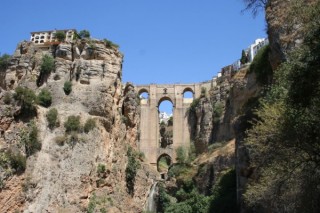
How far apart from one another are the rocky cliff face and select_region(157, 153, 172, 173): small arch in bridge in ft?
59.8

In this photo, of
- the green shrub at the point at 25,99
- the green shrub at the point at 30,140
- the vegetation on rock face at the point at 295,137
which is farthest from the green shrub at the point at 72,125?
the vegetation on rock face at the point at 295,137

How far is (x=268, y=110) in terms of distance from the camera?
16641 mm

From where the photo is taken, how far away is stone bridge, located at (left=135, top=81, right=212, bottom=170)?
5622cm

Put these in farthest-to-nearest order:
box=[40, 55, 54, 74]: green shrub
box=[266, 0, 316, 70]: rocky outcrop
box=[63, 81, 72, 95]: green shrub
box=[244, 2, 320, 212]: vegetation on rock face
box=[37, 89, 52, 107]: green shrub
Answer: box=[40, 55, 54, 74]: green shrub, box=[63, 81, 72, 95]: green shrub, box=[37, 89, 52, 107]: green shrub, box=[266, 0, 316, 70]: rocky outcrop, box=[244, 2, 320, 212]: vegetation on rock face

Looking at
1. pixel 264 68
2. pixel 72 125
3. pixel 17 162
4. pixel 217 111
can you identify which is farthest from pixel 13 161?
pixel 217 111

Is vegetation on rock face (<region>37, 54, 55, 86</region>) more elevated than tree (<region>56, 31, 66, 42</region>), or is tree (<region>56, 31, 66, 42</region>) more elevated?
tree (<region>56, 31, 66, 42</region>)

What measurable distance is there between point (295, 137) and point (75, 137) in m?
19.0

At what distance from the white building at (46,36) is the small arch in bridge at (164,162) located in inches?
831

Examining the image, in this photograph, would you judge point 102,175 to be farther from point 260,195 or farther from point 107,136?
point 260,195

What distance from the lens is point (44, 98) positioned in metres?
31.7

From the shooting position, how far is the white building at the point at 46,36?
38.7 meters

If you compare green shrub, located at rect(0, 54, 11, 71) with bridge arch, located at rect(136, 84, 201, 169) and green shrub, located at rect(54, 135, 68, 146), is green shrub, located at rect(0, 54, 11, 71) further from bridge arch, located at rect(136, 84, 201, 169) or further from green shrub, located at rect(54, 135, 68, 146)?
bridge arch, located at rect(136, 84, 201, 169)

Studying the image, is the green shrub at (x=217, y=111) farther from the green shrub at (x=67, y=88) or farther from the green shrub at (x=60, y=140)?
the green shrub at (x=60, y=140)

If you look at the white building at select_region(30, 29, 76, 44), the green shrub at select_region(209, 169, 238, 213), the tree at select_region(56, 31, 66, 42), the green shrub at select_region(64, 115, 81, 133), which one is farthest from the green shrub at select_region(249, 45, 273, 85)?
the tree at select_region(56, 31, 66, 42)
